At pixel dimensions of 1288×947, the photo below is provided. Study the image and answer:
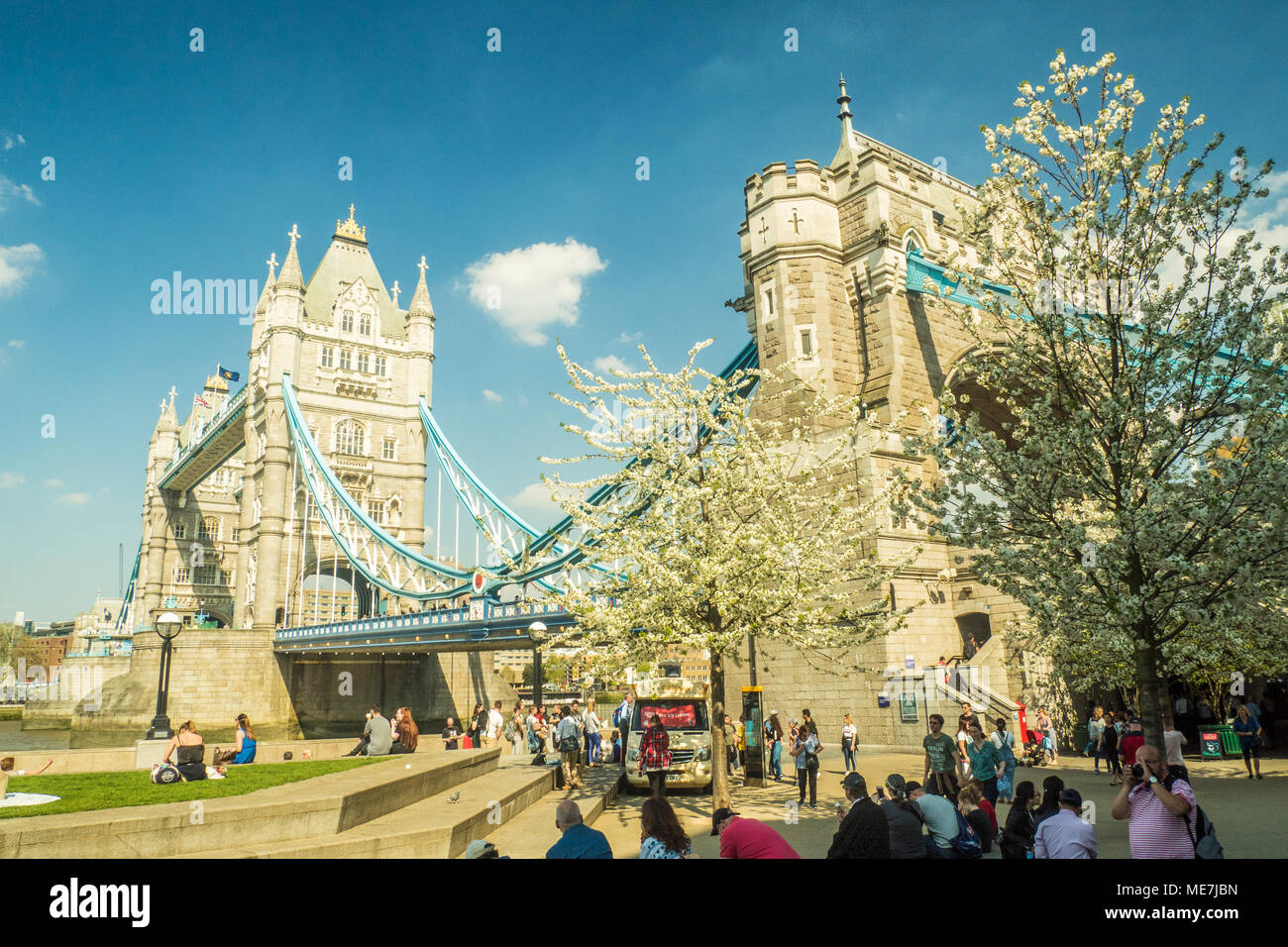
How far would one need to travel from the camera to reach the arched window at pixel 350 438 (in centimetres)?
5716

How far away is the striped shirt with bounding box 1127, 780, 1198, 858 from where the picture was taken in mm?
5480

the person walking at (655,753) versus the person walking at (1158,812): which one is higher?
the person walking at (1158,812)

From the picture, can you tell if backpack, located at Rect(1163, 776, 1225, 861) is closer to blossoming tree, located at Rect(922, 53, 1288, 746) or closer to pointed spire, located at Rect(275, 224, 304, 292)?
blossoming tree, located at Rect(922, 53, 1288, 746)

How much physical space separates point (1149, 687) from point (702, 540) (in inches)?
229

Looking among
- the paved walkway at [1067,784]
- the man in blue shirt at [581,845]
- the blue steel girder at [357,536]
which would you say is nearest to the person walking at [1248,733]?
the paved walkway at [1067,784]

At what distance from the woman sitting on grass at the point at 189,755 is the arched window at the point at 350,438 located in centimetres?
4881

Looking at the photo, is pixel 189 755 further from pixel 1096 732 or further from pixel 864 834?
pixel 1096 732

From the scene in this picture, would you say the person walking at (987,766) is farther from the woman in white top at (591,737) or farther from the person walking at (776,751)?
the woman in white top at (591,737)

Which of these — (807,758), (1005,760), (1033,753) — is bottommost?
(1033,753)

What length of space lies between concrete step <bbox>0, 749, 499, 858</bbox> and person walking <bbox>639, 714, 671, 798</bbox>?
16.3 ft

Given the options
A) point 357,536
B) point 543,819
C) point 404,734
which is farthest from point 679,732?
point 357,536

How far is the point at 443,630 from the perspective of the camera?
119 ft
